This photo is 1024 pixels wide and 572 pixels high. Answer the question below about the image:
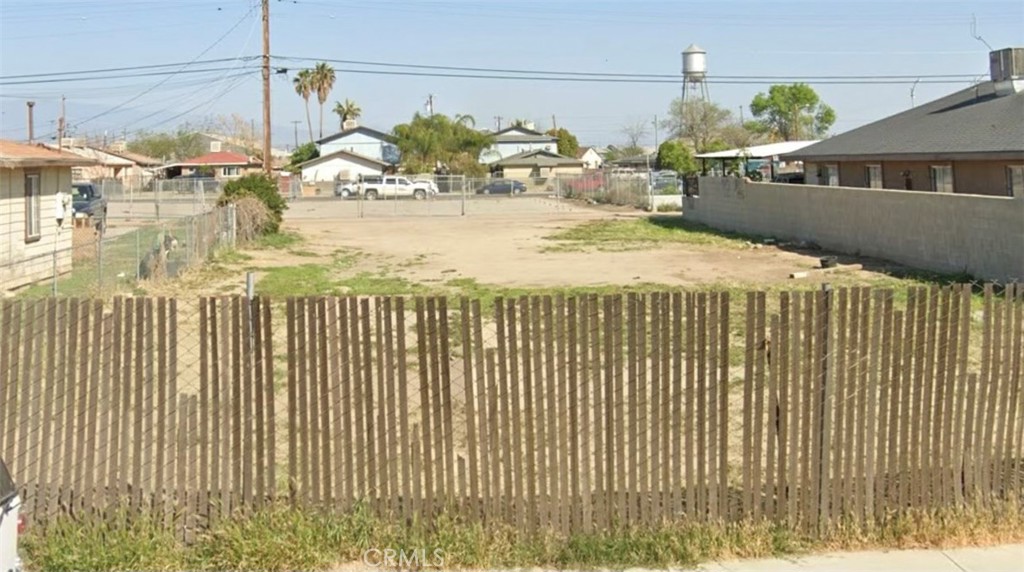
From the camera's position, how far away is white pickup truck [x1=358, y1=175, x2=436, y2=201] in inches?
2330

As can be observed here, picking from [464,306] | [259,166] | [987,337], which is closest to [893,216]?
[987,337]

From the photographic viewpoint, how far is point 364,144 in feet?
300

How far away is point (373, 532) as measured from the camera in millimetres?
5062

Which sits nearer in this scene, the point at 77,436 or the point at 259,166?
the point at 77,436

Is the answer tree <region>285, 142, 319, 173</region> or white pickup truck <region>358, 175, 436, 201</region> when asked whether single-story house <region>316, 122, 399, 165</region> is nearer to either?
tree <region>285, 142, 319, 173</region>

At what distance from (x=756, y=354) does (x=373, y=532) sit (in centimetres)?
233

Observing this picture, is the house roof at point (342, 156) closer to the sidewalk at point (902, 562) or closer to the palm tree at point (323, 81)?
the palm tree at point (323, 81)

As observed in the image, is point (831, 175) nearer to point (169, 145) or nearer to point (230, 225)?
point (230, 225)

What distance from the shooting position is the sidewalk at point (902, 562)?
191 inches

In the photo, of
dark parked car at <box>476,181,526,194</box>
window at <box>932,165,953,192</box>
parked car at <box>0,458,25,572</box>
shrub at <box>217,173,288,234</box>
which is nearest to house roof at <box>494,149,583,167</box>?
dark parked car at <box>476,181,526,194</box>

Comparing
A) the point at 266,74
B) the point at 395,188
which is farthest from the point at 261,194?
the point at 395,188

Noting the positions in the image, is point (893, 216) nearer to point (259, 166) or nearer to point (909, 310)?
point (909, 310)

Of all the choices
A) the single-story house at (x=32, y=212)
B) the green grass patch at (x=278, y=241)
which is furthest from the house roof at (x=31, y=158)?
the green grass patch at (x=278, y=241)

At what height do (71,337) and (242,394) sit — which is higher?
(71,337)
